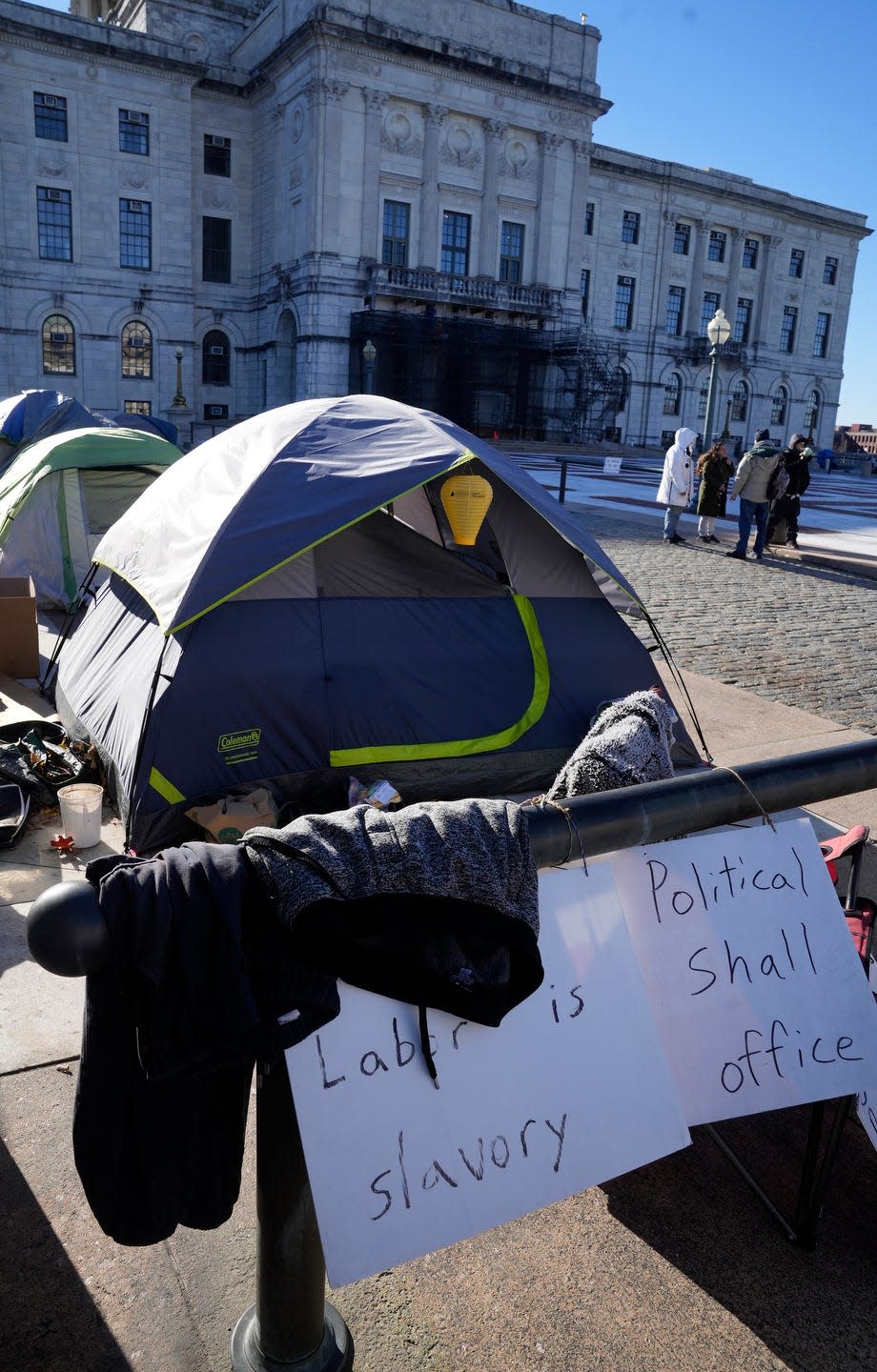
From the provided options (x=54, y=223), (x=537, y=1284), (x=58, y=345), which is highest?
(x=54, y=223)

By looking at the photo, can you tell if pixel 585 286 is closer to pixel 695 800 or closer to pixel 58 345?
pixel 58 345

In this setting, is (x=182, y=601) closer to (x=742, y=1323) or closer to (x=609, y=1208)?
(x=609, y=1208)

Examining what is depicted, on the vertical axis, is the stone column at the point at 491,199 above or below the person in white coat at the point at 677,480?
above

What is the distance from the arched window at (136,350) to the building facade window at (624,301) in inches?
1009

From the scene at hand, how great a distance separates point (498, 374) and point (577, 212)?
8756mm

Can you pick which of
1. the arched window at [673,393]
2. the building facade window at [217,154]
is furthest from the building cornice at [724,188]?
the building facade window at [217,154]

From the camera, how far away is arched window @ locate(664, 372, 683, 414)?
54.7 meters

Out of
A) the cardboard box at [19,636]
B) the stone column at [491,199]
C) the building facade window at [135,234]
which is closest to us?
the cardboard box at [19,636]

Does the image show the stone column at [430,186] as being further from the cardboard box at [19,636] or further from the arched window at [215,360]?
the cardboard box at [19,636]

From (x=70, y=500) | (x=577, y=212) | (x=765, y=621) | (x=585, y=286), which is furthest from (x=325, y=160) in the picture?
(x=765, y=621)

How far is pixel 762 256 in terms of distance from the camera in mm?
58375

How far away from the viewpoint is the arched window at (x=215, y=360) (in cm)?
4444

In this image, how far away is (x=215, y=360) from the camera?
147 ft

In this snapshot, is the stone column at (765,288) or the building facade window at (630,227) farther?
the stone column at (765,288)
